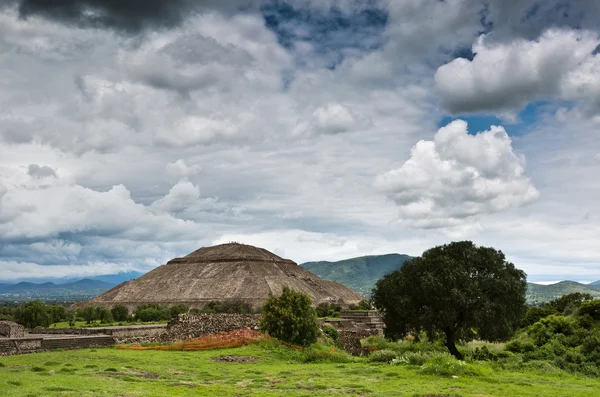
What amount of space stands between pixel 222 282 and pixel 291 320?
403 feet

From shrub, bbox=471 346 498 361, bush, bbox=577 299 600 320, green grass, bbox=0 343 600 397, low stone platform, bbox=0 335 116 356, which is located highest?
bush, bbox=577 299 600 320

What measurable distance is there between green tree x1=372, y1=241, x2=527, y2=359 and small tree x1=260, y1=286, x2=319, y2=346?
22.5ft

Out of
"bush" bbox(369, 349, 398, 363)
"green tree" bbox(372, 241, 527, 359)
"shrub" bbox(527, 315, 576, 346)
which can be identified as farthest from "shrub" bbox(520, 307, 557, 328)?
"bush" bbox(369, 349, 398, 363)

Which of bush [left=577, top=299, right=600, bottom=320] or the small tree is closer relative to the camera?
the small tree

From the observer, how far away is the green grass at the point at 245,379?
680 inches

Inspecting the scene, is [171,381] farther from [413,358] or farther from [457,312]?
[457,312]

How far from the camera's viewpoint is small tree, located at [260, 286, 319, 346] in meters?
36.8

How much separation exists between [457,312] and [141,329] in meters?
27.0

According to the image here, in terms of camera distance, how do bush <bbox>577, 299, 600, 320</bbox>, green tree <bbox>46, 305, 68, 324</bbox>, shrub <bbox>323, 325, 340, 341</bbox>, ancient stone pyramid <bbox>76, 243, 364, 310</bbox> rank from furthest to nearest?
ancient stone pyramid <bbox>76, 243, 364, 310</bbox> → green tree <bbox>46, 305, 68, 324</bbox> → shrub <bbox>323, 325, 340, 341</bbox> → bush <bbox>577, 299, 600, 320</bbox>

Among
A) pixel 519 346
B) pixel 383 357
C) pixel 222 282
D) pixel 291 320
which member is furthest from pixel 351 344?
pixel 222 282

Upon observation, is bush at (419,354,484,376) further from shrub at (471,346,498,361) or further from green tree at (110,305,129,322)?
green tree at (110,305,129,322)

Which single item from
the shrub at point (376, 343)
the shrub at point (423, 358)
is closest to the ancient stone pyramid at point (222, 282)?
the shrub at point (376, 343)

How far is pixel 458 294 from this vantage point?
35375 mm

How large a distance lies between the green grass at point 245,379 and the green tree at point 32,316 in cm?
3844
